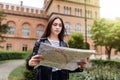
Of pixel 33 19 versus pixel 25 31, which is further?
pixel 33 19

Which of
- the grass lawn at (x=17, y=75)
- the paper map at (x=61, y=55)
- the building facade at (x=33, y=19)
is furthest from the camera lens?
the building facade at (x=33, y=19)

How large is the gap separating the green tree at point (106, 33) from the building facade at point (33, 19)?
5.38 m

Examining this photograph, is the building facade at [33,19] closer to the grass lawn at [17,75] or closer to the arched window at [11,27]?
the arched window at [11,27]

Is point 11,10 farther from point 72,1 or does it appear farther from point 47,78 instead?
point 47,78

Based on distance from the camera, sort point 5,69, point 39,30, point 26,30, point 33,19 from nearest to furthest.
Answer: point 5,69 < point 26,30 < point 33,19 < point 39,30

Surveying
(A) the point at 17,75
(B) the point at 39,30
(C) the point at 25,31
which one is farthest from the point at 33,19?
(A) the point at 17,75

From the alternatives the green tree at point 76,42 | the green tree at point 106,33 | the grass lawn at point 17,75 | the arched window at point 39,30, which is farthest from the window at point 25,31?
the grass lawn at point 17,75

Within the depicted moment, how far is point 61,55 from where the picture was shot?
271 centimetres

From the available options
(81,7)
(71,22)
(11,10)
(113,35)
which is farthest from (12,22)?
(113,35)

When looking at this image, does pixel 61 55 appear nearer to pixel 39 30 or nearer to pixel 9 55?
pixel 9 55

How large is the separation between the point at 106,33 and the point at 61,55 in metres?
29.8

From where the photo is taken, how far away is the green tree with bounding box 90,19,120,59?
30297mm

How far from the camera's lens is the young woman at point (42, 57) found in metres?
2.72

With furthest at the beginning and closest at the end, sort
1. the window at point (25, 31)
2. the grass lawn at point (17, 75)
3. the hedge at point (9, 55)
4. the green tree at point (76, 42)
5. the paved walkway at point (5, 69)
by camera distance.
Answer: the window at point (25, 31) → the hedge at point (9, 55) → the green tree at point (76, 42) → the paved walkway at point (5, 69) → the grass lawn at point (17, 75)
